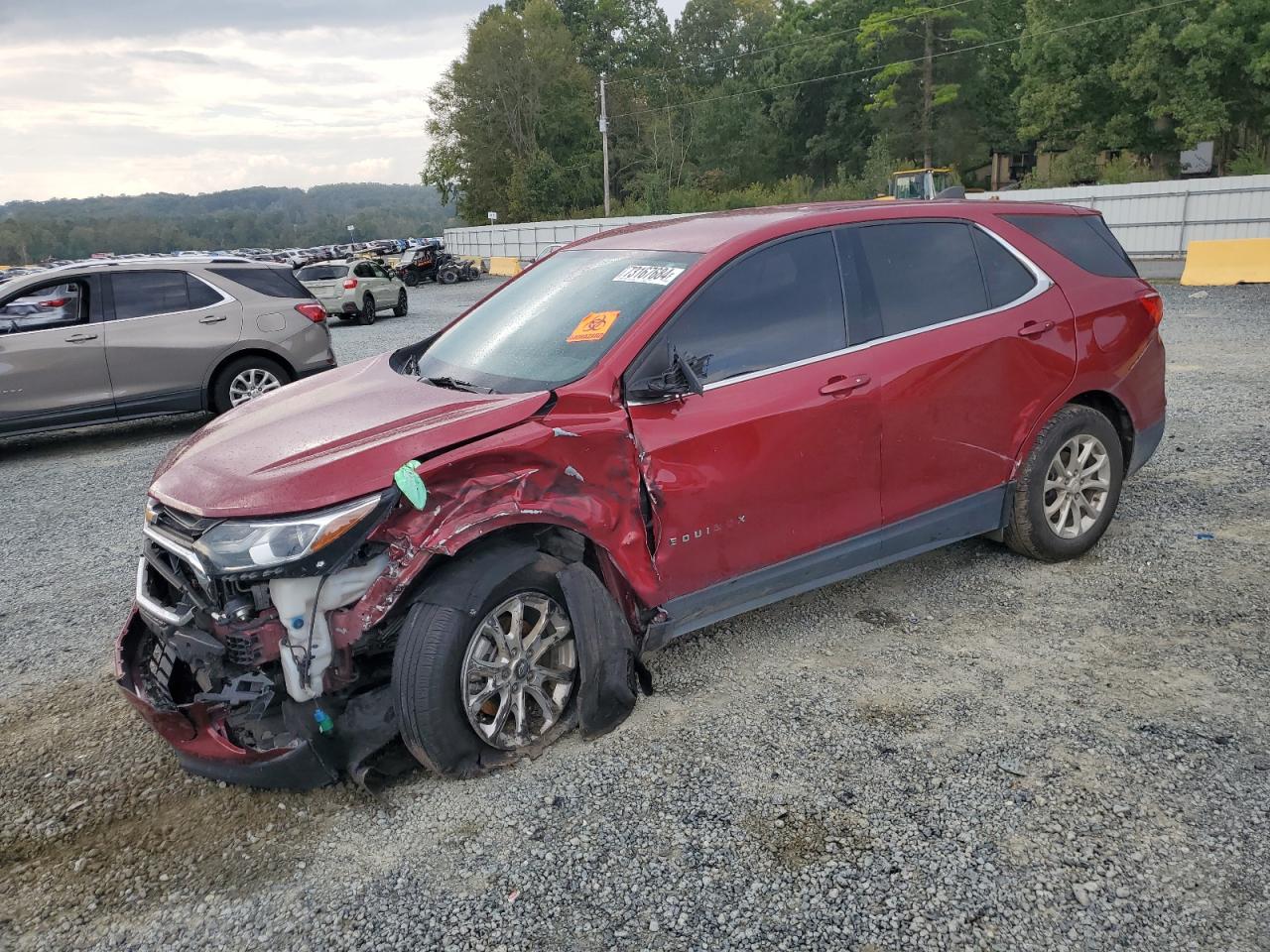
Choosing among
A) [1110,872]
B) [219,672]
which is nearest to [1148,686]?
[1110,872]

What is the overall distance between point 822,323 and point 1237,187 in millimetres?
23490

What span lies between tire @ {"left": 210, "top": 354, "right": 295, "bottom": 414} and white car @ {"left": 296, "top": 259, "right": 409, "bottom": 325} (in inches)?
460

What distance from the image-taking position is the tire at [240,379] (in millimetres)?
9055

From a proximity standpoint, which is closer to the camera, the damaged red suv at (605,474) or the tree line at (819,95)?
the damaged red suv at (605,474)

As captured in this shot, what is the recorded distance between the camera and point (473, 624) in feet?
9.78

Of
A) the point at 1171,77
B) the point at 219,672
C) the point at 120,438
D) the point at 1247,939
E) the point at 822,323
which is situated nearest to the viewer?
the point at 1247,939

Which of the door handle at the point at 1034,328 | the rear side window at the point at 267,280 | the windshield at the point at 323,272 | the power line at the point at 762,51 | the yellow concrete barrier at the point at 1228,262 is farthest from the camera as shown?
the power line at the point at 762,51

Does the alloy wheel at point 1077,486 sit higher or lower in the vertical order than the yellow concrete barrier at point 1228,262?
lower

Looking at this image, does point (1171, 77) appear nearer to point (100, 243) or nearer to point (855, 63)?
point (855, 63)

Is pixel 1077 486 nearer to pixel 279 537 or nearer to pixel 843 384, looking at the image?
pixel 843 384

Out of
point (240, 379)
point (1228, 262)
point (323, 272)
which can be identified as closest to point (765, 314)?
point (240, 379)

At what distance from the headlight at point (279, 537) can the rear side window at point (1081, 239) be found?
11.3ft

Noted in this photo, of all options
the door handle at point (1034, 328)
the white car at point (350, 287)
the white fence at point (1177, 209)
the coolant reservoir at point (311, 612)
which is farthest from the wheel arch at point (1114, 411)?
the white car at point (350, 287)

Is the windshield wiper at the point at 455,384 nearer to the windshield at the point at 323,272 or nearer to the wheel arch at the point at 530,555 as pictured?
the wheel arch at the point at 530,555
